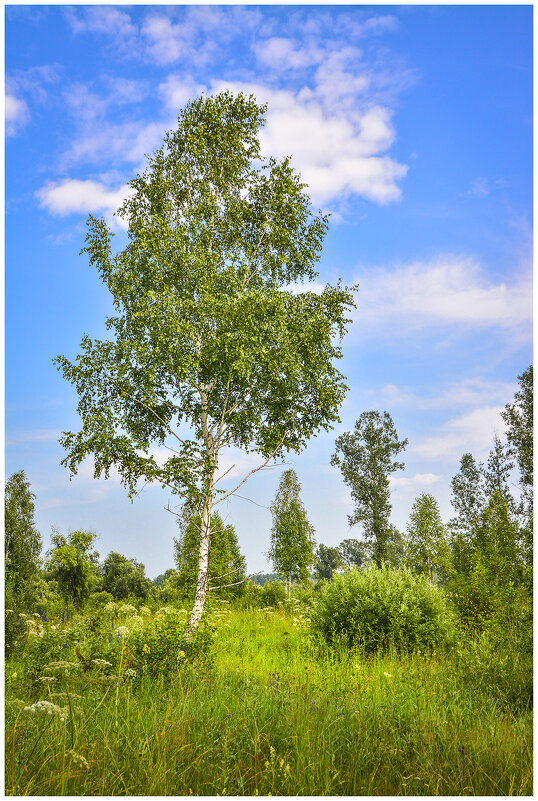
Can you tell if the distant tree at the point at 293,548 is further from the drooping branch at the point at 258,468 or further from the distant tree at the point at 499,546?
the drooping branch at the point at 258,468

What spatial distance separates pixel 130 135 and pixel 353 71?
137 inches

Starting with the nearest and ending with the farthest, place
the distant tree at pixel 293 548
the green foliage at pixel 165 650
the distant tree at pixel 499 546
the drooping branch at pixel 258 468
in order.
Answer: the green foliage at pixel 165 650, the drooping branch at pixel 258 468, the distant tree at pixel 499 546, the distant tree at pixel 293 548

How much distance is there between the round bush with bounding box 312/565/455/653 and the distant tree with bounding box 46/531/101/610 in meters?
10.6

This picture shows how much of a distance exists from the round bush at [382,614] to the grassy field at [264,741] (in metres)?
2.91

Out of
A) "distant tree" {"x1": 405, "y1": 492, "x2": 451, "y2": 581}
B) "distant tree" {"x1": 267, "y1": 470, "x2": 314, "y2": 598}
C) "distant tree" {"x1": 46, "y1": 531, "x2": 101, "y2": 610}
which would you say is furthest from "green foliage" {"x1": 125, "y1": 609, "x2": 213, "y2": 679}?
"distant tree" {"x1": 267, "y1": 470, "x2": 314, "y2": 598}

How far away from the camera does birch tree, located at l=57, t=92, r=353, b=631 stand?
8680 millimetres

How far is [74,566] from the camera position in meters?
16.2

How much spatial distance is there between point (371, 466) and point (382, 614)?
20097mm

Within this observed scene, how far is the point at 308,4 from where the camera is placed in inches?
185

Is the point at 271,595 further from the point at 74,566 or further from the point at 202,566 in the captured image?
the point at 202,566


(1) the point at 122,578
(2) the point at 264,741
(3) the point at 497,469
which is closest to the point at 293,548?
(1) the point at 122,578

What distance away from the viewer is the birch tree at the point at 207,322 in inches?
342

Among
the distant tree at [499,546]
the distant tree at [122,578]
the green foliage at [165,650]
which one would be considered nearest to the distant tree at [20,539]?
the green foliage at [165,650]

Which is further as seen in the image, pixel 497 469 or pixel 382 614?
pixel 497 469
